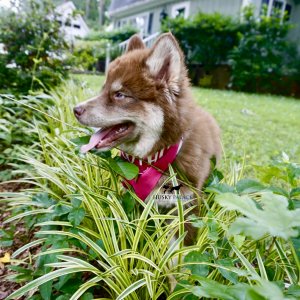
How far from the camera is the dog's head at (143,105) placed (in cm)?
202

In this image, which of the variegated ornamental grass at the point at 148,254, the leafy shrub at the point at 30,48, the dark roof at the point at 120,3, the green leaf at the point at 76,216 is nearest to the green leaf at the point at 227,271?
Result: the variegated ornamental grass at the point at 148,254

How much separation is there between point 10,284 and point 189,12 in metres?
18.9

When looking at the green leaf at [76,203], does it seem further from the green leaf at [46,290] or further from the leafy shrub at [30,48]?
the leafy shrub at [30,48]

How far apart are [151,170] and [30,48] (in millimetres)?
3156

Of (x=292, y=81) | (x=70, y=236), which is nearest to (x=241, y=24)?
(x=292, y=81)

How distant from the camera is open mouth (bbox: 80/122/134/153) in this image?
193 centimetres

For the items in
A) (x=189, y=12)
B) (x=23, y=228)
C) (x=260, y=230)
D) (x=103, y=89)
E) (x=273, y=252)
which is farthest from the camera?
(x=189, y=12)

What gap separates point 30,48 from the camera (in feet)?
14.1

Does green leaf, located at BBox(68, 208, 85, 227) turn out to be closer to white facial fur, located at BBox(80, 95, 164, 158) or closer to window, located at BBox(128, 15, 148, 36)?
white facial fur, located at BBox(80, 95, 164, 158)

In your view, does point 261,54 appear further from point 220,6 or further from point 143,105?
point 143,105

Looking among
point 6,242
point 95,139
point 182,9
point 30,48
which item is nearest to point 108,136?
point 95,139

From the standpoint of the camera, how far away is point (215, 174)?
182 centimetres

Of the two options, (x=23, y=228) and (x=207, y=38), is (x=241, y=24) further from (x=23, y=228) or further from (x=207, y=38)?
(x=23, y=228)

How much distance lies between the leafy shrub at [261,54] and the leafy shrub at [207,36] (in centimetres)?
66
